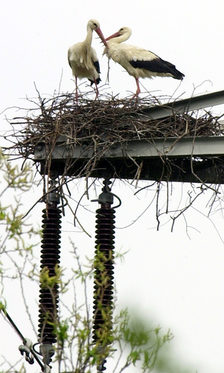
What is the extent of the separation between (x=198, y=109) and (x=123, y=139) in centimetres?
73

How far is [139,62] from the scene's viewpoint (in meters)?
13.7

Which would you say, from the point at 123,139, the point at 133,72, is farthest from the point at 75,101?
the point at 133,72

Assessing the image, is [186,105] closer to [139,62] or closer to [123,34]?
[139,62]

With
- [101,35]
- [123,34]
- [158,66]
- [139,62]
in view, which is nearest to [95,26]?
[101,35]

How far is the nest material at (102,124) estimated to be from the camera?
10688 mm

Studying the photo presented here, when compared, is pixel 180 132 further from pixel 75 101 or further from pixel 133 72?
pixel 133 72

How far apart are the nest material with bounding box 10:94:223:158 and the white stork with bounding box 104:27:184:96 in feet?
7.54

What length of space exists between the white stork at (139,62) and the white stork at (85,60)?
0.61 feet

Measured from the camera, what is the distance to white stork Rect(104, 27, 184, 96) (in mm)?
13672

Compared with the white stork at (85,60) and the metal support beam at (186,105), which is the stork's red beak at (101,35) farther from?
the metal support beam at (186,105)

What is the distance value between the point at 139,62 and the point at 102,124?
2939 millimetres

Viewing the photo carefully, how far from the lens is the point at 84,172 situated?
36.4ft

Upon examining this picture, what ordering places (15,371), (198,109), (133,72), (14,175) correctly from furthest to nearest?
(133,72) < (198,109) < (14,175) < (15,371)

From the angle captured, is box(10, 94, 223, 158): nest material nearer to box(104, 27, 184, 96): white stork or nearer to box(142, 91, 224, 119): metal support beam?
box(142, 91, 224, 119): metal support beam
